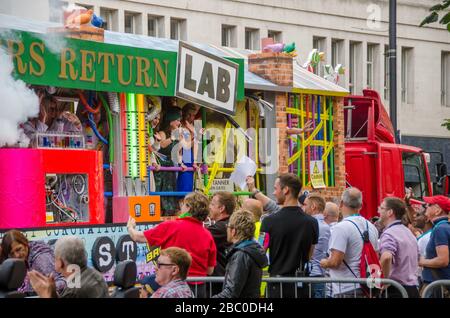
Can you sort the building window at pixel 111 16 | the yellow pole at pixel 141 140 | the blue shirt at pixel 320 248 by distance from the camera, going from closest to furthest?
the blue shirt at pixel 320 248 < the yellow pole at pixel 141 140 < the building window at pixel 111 16

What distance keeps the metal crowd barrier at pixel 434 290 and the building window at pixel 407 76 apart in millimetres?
36919

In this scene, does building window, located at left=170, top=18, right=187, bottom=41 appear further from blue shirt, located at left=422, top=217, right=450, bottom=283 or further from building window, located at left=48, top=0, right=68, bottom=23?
blue shirt, located at left=422, top=217, right=450, bottom=283

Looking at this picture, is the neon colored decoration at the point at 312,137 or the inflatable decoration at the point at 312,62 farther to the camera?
the inflatable decoration at the point at 312,62

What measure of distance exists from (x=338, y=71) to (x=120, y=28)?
53.5 feet

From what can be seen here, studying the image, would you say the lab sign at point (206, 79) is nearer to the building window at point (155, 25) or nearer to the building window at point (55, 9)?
the building window at point (55, 9)

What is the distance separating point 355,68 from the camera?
43812 millimetres

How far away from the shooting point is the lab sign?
13781 mm

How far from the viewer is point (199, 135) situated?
14.2 metres

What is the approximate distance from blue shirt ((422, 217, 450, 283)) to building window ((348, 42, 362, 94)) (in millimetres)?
31688

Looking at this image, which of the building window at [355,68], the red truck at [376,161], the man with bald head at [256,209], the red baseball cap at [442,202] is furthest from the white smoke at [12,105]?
the building window at [355,68]

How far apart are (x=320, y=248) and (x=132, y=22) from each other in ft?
86.6

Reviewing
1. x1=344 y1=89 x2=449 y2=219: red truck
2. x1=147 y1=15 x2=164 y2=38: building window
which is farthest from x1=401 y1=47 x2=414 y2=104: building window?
x1=344 y1=89 x2=449 y2=219: red truck

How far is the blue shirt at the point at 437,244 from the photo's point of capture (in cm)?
1099

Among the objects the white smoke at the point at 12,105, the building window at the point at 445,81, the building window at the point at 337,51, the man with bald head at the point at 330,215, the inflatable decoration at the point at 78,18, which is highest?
the building window at the point at 337,51
